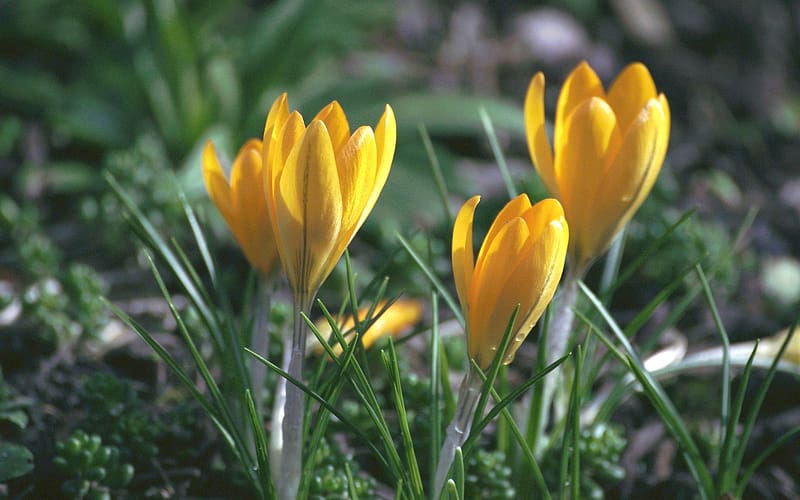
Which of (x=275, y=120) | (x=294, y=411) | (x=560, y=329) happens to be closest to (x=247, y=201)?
(x=275, y=120)

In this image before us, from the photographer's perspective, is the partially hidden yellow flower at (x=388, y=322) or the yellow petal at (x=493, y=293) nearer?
the yellow petal at (x=493, y=293)

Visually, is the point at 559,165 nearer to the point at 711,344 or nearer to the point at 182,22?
the point at 711,344

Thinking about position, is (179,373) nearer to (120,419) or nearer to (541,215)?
(120,419)


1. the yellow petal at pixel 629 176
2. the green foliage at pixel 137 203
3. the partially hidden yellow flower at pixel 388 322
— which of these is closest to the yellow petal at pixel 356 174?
the yellow petal at pixel 629 176

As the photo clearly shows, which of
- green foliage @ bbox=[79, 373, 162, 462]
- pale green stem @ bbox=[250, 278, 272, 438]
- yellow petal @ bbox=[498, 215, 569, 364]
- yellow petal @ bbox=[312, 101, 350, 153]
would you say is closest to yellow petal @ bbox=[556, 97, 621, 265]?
yellow petal @ bbox=[498, 215, 569, 364]

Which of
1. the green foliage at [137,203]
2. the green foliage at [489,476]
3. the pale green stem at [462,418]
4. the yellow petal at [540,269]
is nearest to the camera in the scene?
the yellow petal at [540,269]

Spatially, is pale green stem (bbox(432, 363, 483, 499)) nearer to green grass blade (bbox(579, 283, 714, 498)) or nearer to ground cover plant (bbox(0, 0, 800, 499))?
ground cover plant (bbox(0, 0, 800, 499))

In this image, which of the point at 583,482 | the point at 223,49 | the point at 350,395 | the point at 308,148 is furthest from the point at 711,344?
the point at 223,49

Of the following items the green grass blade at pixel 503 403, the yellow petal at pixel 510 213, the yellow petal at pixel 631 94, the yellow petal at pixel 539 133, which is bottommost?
the green grass blade at pixel 503 403

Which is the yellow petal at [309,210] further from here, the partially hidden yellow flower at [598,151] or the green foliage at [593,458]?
the green foliage at [593,458]
